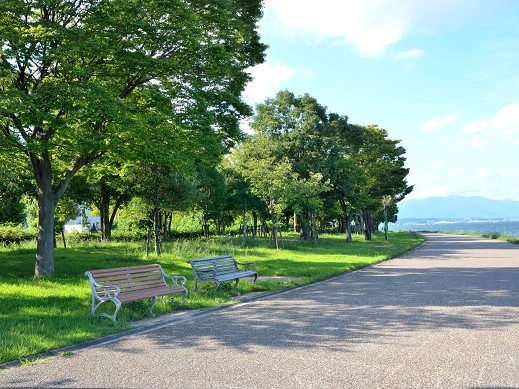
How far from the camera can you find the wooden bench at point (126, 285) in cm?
798

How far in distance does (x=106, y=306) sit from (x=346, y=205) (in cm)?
3479

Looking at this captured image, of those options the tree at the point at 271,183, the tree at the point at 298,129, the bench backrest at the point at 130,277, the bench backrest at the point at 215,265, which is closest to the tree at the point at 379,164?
the tree at the point at 298,129

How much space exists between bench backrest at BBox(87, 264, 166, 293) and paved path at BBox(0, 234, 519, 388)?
4.43ft

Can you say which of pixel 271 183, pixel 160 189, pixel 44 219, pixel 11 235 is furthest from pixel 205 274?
pixel 11 235

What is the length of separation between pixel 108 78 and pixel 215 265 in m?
6.34

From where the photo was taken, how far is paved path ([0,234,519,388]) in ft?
16.0

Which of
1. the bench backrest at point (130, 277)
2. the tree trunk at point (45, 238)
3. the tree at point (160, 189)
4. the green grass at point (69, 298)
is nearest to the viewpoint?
the green grass at point (69, 298)

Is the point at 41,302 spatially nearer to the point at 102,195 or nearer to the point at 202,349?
the point at 202,349

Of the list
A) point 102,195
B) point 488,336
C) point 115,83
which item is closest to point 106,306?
point 488,336

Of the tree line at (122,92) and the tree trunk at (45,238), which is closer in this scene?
the tree line at (122,92)

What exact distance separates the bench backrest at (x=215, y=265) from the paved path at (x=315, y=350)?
169 cm

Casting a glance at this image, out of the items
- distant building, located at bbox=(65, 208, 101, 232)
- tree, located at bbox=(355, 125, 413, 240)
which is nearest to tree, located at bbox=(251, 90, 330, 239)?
tree, located at bbox=(355, 125, 413, 240)

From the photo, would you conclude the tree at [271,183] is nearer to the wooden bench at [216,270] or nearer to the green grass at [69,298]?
the green grass at [69,298]

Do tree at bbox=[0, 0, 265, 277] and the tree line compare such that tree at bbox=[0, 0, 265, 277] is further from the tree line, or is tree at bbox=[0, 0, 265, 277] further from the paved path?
the paved path
